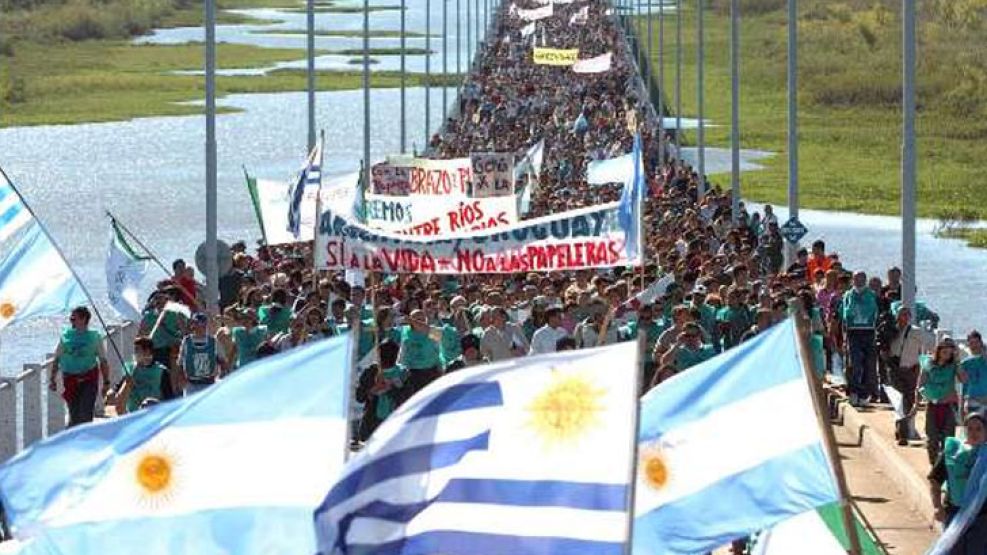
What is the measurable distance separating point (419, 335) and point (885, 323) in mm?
5924

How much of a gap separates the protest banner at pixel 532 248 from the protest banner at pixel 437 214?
2.32 meters

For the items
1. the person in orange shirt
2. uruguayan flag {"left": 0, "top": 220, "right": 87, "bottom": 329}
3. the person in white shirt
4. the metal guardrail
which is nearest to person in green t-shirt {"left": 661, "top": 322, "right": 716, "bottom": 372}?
the person in white shirt

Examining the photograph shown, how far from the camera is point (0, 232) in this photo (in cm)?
1989

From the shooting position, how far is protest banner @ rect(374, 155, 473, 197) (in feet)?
105

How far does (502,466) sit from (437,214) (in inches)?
680

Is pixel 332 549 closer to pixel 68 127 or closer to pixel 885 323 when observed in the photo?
pixel 885 323

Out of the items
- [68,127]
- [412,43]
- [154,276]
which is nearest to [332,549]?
[154,276]

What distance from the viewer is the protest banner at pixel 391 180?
3209 centimetres

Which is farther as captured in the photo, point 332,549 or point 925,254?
point 925,254

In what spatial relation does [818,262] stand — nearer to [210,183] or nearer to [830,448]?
[210,183]

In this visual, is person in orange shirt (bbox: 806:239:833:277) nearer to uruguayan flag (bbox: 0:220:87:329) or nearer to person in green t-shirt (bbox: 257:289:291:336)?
person in green t-shirt (bbox: 257:289:291:336)

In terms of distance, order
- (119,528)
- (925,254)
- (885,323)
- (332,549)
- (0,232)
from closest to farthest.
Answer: (332,549)
(119,528)
(0,232)
(885,323)
(925,254)

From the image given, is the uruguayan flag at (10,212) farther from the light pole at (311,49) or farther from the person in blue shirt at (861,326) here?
the light pole at (311,49)

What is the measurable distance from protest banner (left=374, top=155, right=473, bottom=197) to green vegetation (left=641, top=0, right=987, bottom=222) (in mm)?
43604
